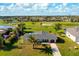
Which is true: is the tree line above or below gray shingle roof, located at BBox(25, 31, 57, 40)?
above

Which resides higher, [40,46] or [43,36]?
[43,36]

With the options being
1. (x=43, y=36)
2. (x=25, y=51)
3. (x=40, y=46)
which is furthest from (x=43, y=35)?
(x=25, y=51)

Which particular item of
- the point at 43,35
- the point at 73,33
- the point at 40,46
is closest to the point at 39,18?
the point at 43,35

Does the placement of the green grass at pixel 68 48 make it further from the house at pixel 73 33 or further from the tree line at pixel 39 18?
the tree line at pixel 39 18

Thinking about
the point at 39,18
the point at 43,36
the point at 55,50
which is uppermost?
the point at 39,18

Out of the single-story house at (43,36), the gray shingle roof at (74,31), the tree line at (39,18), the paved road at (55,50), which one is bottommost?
the paved road at (55,50)

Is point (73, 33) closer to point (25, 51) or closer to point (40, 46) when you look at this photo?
point (40, 46)

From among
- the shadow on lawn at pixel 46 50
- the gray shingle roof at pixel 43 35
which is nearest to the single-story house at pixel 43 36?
the gray shingle roof at pixel 43 35

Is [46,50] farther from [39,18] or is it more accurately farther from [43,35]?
[39,18]

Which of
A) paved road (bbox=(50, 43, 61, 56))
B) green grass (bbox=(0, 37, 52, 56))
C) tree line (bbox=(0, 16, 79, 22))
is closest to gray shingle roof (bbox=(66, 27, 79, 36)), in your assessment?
tree line (bbox=(0, 16, 79, 22))

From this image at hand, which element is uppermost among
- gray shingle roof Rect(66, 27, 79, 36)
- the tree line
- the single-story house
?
the tree line

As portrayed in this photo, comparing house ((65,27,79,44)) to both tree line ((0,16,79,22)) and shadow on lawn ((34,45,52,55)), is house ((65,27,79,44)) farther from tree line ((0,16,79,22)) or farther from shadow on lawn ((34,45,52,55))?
shadow on lawn ((34,45,52,55))

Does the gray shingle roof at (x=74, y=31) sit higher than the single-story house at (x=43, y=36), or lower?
higher
